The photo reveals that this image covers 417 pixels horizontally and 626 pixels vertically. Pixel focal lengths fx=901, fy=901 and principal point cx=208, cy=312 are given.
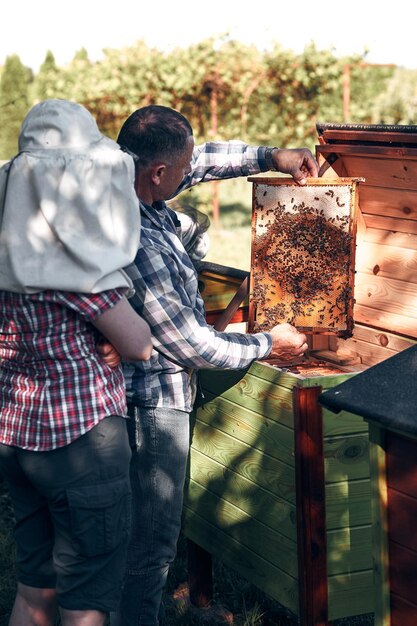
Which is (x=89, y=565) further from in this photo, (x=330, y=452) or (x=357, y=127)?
(x=357, y=127)

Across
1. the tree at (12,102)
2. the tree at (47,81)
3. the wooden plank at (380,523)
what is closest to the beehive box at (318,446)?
the wooden plank at (380,523)

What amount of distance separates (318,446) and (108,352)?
1000 mm

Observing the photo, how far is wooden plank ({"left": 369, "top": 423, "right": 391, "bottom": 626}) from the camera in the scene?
239 centimetres

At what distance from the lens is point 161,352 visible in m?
2.95

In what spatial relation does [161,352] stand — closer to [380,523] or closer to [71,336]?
[71,336]

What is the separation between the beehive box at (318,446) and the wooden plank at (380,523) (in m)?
0.67

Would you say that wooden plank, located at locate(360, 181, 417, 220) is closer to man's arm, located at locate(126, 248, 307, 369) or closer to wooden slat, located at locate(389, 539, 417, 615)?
man's arm, located at locate(126, 248, 307, 369)

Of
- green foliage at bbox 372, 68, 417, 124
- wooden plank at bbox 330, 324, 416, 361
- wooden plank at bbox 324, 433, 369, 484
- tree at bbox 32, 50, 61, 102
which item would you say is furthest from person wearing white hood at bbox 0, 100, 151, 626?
green foliage at bbox 372, 68, 417, 124

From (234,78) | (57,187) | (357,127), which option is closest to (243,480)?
(357,127)

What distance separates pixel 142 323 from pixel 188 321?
0.43m

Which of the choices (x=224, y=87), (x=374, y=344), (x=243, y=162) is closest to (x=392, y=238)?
(x=374, y=344)

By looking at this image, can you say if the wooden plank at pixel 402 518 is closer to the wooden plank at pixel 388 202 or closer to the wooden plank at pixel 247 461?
the wooden plank at pixel 247 461

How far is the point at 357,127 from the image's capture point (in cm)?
350

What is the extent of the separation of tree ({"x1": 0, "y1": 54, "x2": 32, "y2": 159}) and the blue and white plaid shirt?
16896 mm
